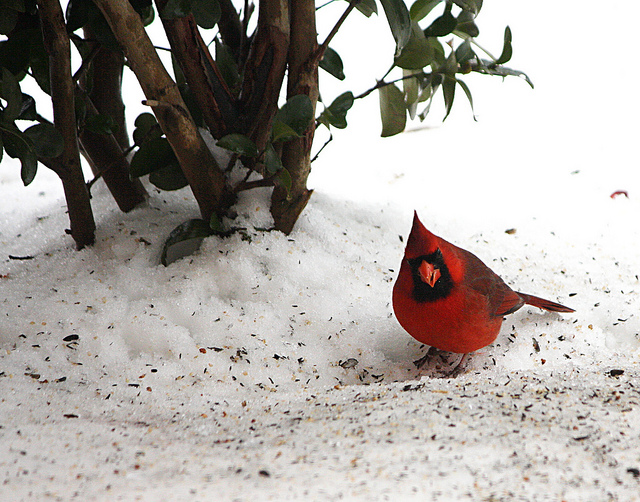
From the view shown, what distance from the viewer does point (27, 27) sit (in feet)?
5.93

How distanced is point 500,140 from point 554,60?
1.72 m

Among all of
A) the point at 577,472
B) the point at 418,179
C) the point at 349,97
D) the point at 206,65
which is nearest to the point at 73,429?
the point at 577,472

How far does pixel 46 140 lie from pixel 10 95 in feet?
0.64

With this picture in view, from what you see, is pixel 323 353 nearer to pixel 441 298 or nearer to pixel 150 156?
pixel 441 298

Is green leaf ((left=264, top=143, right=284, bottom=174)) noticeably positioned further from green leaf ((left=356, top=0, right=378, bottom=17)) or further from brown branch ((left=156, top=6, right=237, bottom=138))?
green leaf ((left=356, top=0, right=378, bottom=17))

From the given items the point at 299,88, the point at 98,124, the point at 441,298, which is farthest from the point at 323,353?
the point at 98,124

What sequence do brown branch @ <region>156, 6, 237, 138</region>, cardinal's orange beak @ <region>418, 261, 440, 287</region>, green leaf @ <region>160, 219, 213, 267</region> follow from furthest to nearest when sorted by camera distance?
green leaf @ <region>160, 219, 213, 267</region> < brown branch @ <region>156, 6, 237, 138</region> < cardinal's orange beak @ <region>418, 261, 440, 287</region>

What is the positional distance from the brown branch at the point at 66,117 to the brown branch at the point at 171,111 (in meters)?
0.21

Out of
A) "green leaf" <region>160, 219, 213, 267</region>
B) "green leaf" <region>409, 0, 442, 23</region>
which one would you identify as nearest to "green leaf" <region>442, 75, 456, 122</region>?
"green leaf" <region>409, 0, 442, 23</region>

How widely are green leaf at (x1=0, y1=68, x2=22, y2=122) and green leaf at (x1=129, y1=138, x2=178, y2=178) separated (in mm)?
402

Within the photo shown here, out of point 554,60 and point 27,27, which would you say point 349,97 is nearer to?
point 27,27

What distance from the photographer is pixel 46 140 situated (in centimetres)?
177

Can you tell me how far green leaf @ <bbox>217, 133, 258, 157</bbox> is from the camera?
1697mm

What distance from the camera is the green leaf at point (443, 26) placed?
6.10 feet
